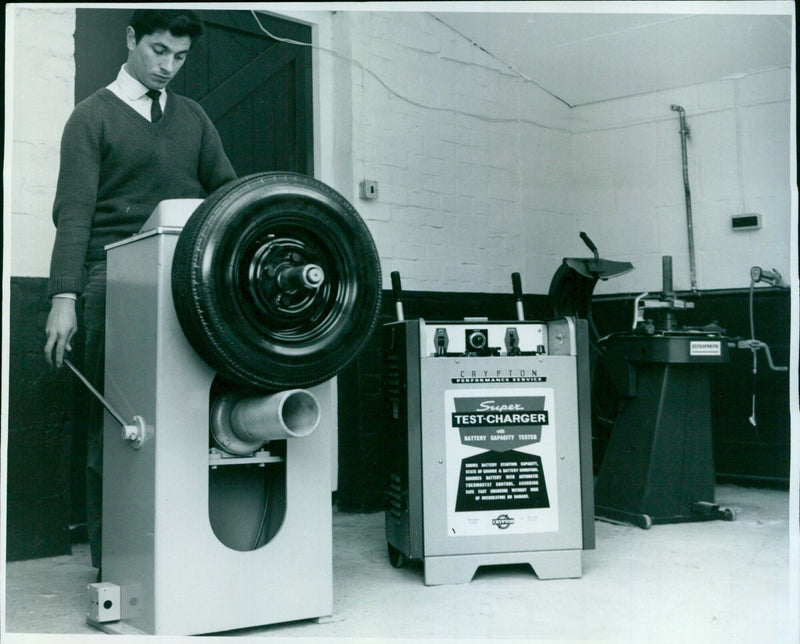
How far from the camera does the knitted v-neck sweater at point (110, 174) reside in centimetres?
236

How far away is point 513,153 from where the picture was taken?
455 cm

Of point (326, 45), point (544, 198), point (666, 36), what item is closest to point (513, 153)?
point (544, 198)

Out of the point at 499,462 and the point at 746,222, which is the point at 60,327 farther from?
the point at 746,222

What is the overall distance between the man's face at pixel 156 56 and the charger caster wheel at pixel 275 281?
28.8 inches

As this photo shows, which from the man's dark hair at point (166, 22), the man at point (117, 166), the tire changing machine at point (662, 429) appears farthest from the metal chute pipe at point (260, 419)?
the tire changing machine at point (662, 429)

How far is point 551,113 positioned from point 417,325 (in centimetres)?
261

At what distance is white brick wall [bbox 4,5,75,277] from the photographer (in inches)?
116

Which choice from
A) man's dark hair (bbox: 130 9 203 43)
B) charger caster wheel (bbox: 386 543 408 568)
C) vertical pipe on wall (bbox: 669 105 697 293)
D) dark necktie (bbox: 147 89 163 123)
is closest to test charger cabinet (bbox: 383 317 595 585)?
charger caster wheel (bbox: 386 543 408 568)

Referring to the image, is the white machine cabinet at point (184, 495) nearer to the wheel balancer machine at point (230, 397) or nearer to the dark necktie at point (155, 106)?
the wheel balancer machine at point (230, 397)

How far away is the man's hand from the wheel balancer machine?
7.2 inches

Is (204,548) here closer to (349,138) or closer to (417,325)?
(417,325)

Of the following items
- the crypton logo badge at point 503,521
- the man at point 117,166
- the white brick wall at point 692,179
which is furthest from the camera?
the white brick wall at point 692,179

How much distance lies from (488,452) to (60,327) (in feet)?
4.31

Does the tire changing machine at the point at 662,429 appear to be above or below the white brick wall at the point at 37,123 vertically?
below
